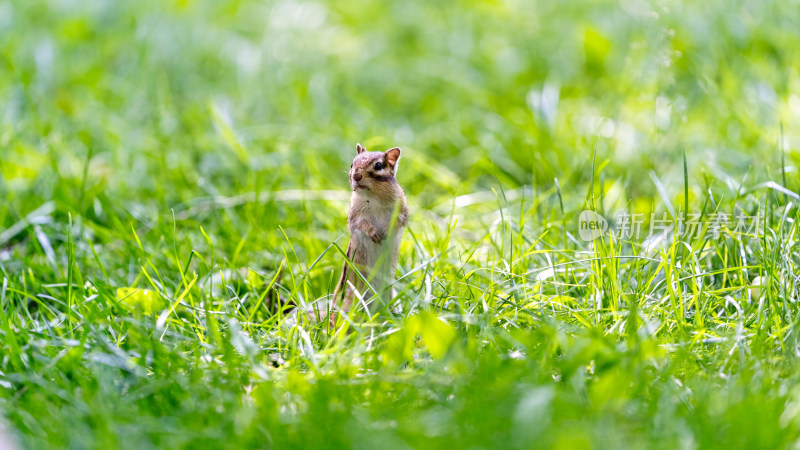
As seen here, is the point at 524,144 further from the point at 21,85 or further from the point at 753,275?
the point at 21,85

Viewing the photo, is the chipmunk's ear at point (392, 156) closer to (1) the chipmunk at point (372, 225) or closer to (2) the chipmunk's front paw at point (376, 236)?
(1) the chipmunk at point (372, 225)

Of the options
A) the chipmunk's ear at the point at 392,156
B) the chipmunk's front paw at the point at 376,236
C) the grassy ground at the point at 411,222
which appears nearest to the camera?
the grassy ground at the point at 411,222

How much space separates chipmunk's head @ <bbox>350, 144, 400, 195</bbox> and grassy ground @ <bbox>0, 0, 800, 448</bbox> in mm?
271

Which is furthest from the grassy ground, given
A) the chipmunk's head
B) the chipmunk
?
the chipmunk's head

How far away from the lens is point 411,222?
13.8 feet

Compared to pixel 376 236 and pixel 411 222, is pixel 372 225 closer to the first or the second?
pixel 376 236

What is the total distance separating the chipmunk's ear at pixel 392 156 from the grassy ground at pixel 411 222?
334 millimetres

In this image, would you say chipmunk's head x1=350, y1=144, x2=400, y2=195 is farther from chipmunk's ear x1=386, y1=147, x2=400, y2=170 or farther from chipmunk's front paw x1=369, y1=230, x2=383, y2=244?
chipmunk's front paw x1=369, y1=230, x2=383, y2=244

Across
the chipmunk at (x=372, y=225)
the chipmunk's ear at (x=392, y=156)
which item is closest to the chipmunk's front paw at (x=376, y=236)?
the chipmunk at (x=372, y=225)

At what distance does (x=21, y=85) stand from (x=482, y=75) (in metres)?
3.17

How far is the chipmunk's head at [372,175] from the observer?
298 centimetres

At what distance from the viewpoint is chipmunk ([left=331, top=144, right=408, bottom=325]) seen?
117 inches

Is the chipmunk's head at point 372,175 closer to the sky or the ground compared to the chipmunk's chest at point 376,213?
closer to the sky

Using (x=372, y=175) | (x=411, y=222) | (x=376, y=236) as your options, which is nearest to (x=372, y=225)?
(x=376, y=236)
